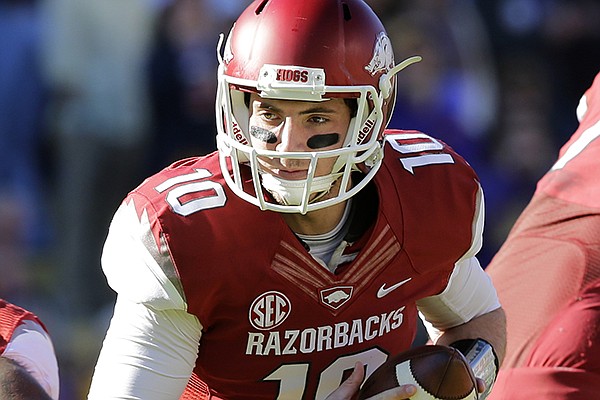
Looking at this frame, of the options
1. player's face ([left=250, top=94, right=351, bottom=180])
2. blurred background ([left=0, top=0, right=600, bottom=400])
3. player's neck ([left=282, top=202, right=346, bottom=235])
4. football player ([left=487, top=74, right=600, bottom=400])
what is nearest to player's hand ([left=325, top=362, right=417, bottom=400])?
player's neck ([left=282, top=202, right=346, bottom=235])

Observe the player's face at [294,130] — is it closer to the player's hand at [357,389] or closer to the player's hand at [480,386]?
the player's hand at [357,389]

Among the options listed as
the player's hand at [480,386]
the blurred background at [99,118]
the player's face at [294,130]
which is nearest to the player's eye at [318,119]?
the player's face at [294,130]

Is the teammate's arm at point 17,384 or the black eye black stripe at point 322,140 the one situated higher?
the black eye black stripe at point 322,140

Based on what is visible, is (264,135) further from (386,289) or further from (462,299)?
(462,299)

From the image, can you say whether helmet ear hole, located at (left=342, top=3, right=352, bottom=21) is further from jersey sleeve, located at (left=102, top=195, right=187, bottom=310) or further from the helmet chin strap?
jersey sleeve, located at (left=102, top=195, right=187, bottom=310)

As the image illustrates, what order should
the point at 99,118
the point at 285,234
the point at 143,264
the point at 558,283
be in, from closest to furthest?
the point at 143,264 < the point at 285,234 < the point at 558,283 < the point at 99,118

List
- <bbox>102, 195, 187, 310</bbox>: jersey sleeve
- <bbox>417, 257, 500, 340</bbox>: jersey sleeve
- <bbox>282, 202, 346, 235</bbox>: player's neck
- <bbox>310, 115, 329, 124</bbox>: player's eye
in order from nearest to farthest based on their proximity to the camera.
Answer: <bbox>102, 195, 187, 310</bbox>: jersey sleeve → <bbox>310, 115, 329, 124</bbox>: player's eye → <bbox>282, 202, 346, 235</bbox>: player's neck → <bbox>417, 257, 500, 340</bbox>: jersey sleeve

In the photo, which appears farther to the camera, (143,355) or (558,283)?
(558,283)

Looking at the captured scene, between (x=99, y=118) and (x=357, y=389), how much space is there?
10.2 feet

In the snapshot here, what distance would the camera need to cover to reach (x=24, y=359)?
264cm

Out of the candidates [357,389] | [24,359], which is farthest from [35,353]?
[357,389]

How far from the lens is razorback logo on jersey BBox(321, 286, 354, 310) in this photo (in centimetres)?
265

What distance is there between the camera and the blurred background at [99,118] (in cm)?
542

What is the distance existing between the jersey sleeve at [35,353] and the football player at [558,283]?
1139 millimetres
